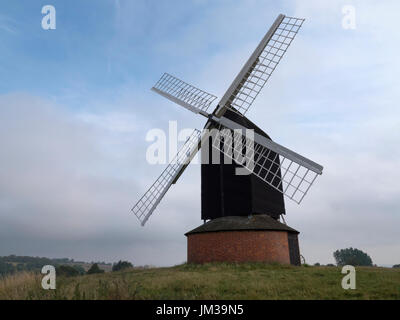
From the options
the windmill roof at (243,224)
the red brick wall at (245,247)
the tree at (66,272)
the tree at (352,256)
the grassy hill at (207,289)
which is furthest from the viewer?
the tree at (352,256)

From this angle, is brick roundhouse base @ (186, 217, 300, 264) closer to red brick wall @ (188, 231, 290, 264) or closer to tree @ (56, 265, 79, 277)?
red brick wall @ (188, 231, 290, 264)

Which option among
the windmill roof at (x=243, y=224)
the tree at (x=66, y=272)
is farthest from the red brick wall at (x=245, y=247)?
the tree at (x=66, y=272)

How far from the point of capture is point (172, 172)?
2062cm

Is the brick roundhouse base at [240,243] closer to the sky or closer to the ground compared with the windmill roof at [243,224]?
closer to the ground

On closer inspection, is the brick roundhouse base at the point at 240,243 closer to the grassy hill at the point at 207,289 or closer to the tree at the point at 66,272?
the grassy hill at the point at 207,289

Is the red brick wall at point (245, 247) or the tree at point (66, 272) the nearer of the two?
the tree at point (66, 272)

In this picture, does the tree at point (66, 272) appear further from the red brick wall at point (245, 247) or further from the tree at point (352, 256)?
the tree at point (352, 256)

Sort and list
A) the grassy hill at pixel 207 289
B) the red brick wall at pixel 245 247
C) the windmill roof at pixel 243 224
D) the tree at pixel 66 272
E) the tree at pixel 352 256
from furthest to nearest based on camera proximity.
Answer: the tree at pixel 352 256 → the windmill roof at pixel 243 224 → the red brick wall at pixel 245 247 → the tree at pixel 66 272 → the grassy hill at pixel 207 289

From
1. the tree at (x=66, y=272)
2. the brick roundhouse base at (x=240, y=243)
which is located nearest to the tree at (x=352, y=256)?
the brick roundhouse base at (x=240, y=243)

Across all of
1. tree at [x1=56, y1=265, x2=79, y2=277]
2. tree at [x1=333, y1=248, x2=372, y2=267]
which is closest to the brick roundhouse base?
tree at [x1=56, y1=265, x2=79, y2=277]

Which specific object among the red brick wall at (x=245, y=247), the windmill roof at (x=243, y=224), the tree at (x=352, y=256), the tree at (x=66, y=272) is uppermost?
the windmill roof at (x=243, y=224)

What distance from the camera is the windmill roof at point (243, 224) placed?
18.3m
